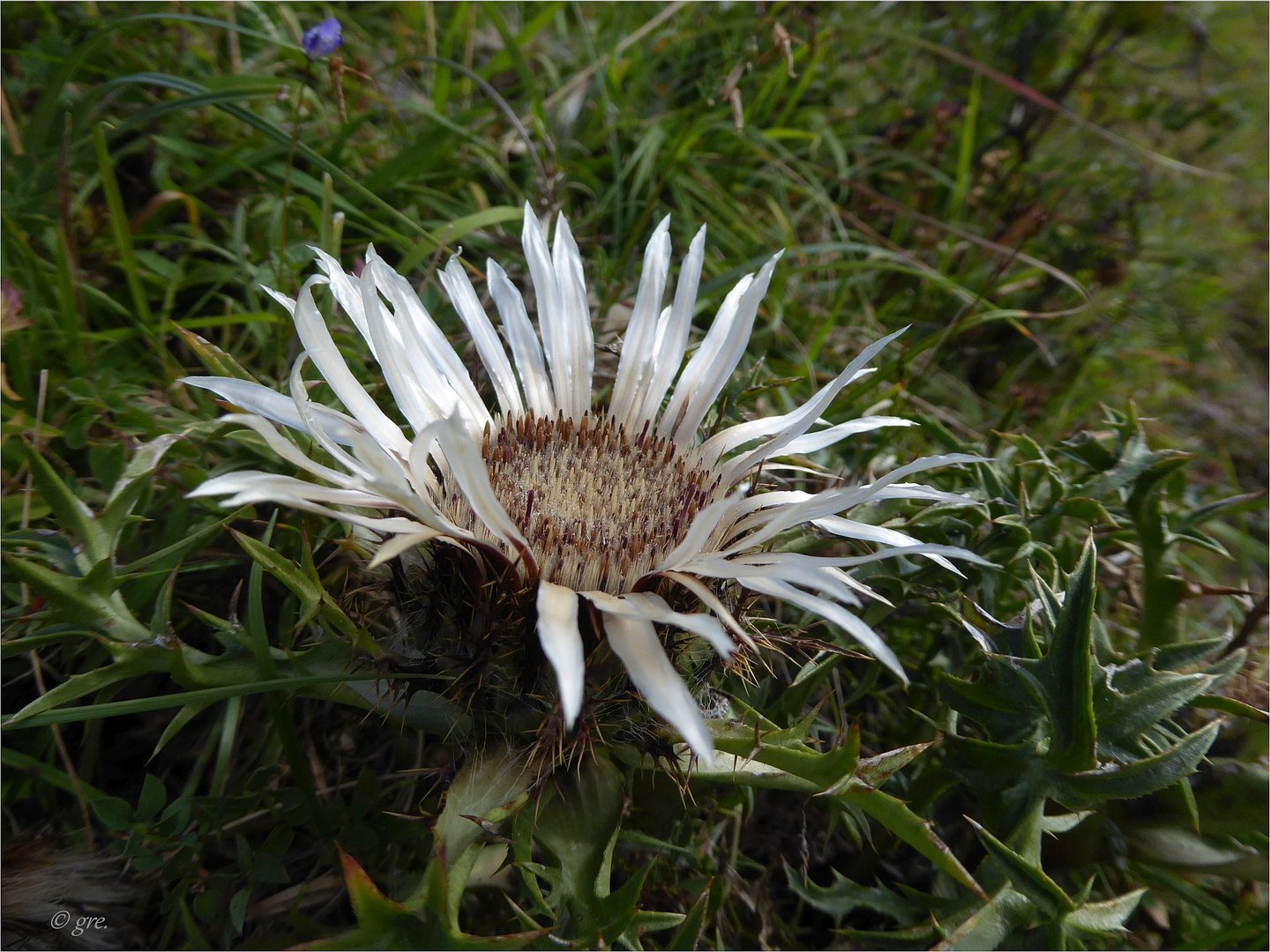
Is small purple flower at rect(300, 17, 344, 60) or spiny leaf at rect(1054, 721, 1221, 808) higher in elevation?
small purple flower at rect(300, 17, 344, 60)

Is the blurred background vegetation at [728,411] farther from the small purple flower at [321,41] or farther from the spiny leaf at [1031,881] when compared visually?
the small purple flower at [321,41]

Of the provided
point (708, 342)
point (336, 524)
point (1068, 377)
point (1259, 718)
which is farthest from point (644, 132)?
point (1259, 718)

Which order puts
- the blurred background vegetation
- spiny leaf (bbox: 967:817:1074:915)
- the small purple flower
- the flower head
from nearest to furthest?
the flower head < spiny leaf (bbox: 967:817:1074:915) < the blurred background vegetation < the small purple flower

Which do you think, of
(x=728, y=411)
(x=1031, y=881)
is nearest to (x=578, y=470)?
(x=728, y=411)

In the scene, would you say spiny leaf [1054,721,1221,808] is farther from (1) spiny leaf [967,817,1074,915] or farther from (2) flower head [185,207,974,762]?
(2) flower head [185,207,974,762]

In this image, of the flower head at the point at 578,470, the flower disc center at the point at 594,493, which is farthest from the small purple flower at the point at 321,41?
the flower disc center at the point at 594,493

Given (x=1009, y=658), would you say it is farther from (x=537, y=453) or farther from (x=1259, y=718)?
(x=537, y=453)

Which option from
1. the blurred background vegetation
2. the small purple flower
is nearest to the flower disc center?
the blurred background vegetation
